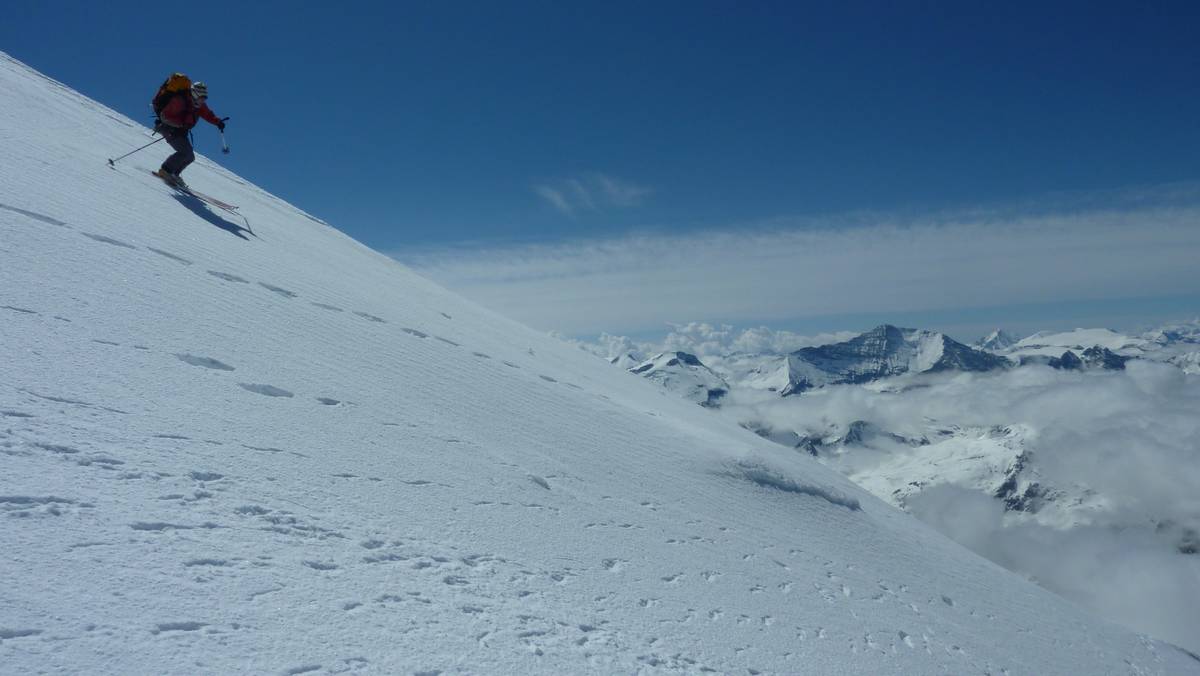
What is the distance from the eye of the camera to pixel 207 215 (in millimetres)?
12398

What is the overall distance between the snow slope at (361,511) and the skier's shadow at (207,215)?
371 mm

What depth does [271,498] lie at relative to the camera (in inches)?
171

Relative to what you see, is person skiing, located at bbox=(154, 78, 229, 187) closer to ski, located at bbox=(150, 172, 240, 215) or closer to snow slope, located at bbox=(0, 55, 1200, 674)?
ski, located at bbox=(150, 172, 240, 215)

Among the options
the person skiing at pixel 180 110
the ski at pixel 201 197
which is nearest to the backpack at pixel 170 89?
the person skiing at pixel 180 110

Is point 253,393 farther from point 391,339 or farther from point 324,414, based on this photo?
point 391,339

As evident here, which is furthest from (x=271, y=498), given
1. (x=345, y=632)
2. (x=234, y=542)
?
(x=345, y=632)

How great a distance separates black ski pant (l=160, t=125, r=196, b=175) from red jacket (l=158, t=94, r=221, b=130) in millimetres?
182

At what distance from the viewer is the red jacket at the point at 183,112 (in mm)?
12703

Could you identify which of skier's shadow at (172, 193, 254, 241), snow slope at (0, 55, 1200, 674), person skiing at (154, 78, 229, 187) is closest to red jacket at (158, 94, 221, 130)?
person skiing at (154, 78, 229, 187)

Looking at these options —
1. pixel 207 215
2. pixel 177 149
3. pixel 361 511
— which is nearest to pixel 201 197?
pixel 177 149

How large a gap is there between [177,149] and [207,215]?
7.46 ft

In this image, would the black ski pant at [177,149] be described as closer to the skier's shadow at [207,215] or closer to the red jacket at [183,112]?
the red jacket at [183,112]

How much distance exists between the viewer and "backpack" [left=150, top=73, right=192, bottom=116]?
12559 millimetres

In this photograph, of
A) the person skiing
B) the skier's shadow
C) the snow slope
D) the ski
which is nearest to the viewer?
the snow slope
